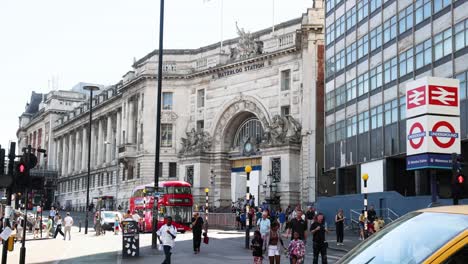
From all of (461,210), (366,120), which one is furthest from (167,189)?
(461,210)

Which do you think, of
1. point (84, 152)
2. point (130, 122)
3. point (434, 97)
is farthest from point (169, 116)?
point (434, 97)

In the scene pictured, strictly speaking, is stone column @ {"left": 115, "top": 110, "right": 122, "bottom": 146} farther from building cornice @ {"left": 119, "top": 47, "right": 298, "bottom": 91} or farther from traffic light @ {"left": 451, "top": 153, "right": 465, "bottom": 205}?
traffic light @ {"left": 451, "top": 153, "right": 465, "bottom": 205}

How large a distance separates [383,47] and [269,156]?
877 inches

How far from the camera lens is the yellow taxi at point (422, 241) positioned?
13.9ft

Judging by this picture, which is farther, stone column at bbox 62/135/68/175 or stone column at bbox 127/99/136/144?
stone column at bbox 62/135/68/175

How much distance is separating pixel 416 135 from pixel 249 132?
4710 centimetres

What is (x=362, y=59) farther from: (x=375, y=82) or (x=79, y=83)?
(x=79, y=83)

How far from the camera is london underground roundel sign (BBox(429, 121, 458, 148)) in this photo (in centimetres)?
1961

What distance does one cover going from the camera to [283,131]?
5959 cm

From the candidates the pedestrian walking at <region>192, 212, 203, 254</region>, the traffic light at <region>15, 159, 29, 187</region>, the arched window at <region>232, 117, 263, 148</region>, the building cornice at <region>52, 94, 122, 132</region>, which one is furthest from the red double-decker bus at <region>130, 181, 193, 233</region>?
the building cornice at <region>52, 94, 122, 132</region>

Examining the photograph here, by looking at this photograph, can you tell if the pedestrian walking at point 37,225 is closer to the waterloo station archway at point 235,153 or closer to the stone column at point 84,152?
the waterloo station archway at point 235,153

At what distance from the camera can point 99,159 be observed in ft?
323

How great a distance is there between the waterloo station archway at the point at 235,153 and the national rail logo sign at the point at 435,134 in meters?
39.0

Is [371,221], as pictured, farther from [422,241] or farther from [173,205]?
[422,241]
